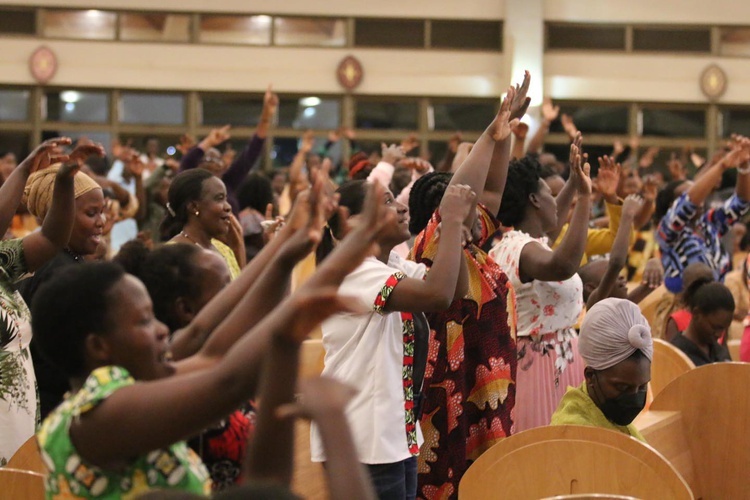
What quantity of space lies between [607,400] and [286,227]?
122cm

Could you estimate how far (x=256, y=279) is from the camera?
2113mm

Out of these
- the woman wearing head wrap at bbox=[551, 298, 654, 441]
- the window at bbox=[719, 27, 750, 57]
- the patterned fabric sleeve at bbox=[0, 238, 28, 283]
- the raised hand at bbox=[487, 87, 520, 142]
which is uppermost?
the window at bbox=[719, 27, 750, 57]

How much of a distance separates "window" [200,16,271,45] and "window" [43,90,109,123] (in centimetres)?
163

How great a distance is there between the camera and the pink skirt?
3.69 meters

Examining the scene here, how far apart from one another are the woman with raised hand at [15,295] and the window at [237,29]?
11452mm

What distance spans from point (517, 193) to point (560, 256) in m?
0.46

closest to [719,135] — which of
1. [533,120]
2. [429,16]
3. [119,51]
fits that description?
[533,120]

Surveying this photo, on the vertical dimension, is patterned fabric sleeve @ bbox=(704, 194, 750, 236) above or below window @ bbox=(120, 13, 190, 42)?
below

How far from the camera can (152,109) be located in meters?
14.4

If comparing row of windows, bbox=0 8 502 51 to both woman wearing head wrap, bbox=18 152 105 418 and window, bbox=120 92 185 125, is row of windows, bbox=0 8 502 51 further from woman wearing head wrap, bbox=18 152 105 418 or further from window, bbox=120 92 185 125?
woman wearing head wrap, bbox=18 152 105 418

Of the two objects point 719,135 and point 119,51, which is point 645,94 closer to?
point 719,135

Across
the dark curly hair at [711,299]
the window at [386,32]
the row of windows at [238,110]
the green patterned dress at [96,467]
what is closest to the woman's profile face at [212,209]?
the green patterned dress at [96,467]

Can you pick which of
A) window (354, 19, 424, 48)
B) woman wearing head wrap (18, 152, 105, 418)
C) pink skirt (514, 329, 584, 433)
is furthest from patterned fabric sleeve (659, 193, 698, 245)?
window (354, 19, 424, 48)

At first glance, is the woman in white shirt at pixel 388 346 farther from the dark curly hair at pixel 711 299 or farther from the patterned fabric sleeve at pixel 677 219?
the patterned fabric sleeve at pixel 677 219
